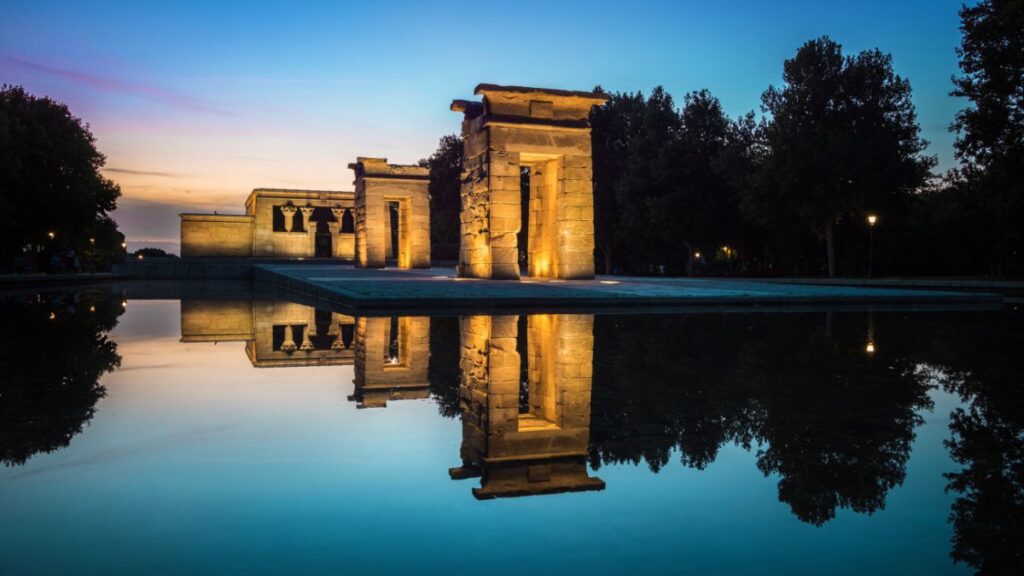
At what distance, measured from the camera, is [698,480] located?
3.53 meters

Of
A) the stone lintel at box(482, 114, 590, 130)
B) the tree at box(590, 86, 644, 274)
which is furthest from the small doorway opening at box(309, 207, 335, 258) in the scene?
the stone lintel at box(482, 114, 590, 130)

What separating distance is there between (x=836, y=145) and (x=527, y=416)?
38.3 metres

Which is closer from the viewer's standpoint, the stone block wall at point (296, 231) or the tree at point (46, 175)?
the tree at point (46, 175)

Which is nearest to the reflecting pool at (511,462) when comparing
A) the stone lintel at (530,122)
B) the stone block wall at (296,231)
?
the stone lintel at (530,122)

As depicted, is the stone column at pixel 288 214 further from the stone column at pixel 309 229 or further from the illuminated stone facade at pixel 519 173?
the illuminated stone facade at pixel 519 173

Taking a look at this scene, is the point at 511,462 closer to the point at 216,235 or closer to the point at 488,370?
the point at 488,370

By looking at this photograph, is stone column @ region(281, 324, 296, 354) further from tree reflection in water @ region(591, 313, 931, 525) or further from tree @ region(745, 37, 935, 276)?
tree @ region(745, 37, 935, 276)

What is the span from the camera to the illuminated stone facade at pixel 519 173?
23.0m

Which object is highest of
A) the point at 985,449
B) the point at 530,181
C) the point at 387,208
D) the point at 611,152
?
the point at 611,152

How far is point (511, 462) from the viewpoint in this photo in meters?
3.84

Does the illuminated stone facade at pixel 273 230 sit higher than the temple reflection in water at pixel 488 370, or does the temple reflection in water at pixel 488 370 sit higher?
the illuminated stone facade at pixel 273 230

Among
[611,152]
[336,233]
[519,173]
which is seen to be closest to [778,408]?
[519,173]

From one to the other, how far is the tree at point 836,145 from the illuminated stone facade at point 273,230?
27.3 meters

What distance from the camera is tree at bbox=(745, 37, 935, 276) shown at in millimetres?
39344
